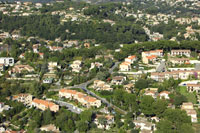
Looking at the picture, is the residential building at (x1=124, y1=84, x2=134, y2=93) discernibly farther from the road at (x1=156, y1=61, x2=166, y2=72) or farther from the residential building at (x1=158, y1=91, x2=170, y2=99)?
the road at (x1=156, y1=61, x2=166, y2=72)

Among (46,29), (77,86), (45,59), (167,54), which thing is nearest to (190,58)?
(167,54)

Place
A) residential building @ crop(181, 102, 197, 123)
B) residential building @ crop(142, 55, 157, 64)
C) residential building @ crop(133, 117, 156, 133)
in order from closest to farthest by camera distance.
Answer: residential building @ crop(133, 117, 156, 133) < residential building @ crop(181, 102, 197, 123) < residential building @ crop(142, 55, 157, 64)

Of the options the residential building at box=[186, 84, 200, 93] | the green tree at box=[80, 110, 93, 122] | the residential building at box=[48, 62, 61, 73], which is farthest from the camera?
the residential building at box=[48, 62, 61, 73]

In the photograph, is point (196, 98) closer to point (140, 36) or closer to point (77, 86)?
point (77, 86)

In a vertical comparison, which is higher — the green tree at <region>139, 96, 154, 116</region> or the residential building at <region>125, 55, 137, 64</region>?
the green tree at <region>139, 96, 154, 116</region>

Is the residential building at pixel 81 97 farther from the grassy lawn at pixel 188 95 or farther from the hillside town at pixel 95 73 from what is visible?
the grassy lawn at pixel 188 95

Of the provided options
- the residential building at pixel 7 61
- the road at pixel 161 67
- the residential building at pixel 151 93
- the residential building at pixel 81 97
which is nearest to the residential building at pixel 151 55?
the road at pixel 161 67

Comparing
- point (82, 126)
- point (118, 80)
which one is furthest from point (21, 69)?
point (82, 126)

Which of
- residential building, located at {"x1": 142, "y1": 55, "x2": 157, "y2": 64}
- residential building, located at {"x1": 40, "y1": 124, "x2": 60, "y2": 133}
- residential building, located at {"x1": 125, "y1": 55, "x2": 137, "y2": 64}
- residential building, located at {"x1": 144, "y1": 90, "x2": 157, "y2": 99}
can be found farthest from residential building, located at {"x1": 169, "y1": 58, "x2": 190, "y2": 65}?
residential building, located at {"x1": 40, "y1": 124, "x2": 60, "y2": 133}
